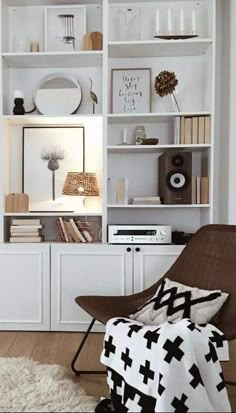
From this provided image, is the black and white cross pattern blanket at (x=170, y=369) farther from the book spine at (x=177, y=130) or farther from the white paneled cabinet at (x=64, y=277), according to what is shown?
the book spine at (x=177, y=130)

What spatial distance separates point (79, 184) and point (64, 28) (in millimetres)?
1290

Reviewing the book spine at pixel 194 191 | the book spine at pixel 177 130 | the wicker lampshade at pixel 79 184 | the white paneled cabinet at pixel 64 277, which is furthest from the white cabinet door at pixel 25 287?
the book spine at pixel 177 130

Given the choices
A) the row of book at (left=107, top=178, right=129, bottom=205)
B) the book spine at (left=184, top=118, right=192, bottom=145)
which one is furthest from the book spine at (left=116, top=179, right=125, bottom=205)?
the book spine at (left=184, top=118, right=192, bottom=145)

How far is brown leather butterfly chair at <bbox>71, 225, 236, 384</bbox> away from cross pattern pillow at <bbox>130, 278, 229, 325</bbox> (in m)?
0.07

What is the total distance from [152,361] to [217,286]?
797 mm

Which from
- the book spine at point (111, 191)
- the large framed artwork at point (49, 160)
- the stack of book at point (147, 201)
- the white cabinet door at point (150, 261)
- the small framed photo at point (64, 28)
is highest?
the small framed photo at point (64, 28)

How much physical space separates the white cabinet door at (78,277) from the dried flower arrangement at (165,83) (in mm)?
1277

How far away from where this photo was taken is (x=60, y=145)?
353 centimetres

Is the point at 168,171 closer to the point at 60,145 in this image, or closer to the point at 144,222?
the point at 144,222

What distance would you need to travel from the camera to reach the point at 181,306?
7.52 feet

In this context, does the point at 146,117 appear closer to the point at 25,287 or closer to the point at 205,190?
the point at 205,190

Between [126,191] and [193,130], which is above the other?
[193,130]

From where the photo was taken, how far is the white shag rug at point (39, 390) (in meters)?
1.91

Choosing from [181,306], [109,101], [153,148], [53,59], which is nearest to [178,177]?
[153,148]
